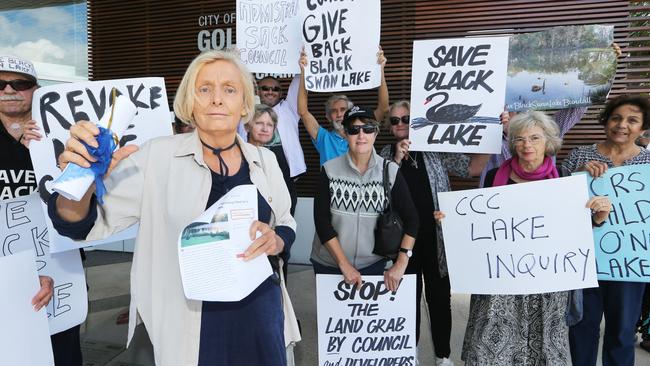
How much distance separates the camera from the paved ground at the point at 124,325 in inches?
132

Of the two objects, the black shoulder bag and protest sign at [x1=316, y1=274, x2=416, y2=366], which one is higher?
the black shoulder bag

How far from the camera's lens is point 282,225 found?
1624mm

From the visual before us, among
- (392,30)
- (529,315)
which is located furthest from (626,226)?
(392,30)

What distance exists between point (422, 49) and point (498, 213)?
132cm

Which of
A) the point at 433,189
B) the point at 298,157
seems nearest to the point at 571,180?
the point at 433,189

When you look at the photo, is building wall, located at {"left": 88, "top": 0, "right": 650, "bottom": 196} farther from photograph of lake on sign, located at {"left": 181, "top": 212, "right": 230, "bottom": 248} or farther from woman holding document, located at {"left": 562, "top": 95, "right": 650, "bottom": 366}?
photograph of lake on sign, located at {"left": 181, "top": 212, "right": 230, "bottom": 248}

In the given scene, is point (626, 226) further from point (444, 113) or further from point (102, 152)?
point (102, 152)

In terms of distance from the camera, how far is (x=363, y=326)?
2.79 meters

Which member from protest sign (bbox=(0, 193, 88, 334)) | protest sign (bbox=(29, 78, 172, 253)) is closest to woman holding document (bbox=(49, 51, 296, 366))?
protest sign (bbox=(29, 78, 172, 253))

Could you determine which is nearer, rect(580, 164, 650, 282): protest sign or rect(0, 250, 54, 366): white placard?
rect(0, 250, 54, 366): white placard

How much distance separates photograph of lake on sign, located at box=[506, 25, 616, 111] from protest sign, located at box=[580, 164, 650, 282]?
748 mm

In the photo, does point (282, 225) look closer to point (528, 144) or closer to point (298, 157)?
point (528, 144)

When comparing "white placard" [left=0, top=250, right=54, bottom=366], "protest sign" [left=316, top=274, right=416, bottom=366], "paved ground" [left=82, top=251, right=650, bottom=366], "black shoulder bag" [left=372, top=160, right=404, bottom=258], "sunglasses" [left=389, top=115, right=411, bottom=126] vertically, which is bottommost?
"paved ground" [left=82, top=251, right=650, bottom=366]

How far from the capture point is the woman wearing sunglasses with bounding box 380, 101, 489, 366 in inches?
119
